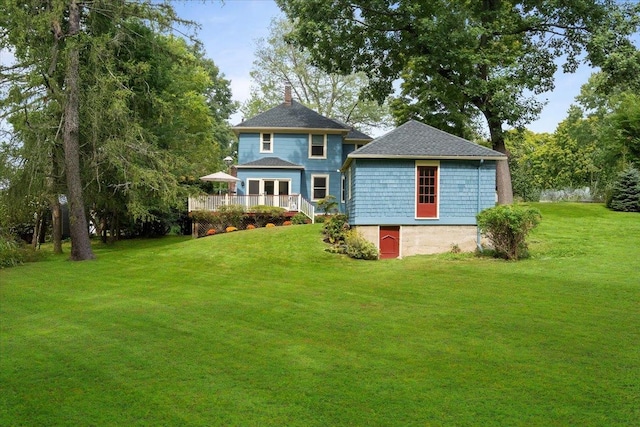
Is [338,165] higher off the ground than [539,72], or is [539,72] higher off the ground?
[539,72]

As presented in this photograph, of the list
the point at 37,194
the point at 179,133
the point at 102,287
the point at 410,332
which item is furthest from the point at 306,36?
the point at 410,332

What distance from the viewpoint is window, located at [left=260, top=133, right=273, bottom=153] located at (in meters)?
32.2

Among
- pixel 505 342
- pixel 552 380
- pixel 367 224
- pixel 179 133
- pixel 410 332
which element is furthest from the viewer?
pixel 179 133

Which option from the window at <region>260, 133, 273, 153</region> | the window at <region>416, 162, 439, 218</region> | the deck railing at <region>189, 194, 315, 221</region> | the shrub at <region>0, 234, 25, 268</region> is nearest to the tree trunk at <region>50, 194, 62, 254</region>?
the shrub at <region>0, 234, 25, 268</region>

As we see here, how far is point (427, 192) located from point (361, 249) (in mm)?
3420

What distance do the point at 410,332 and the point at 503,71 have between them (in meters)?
19.2

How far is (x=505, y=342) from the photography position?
7438 millimetres

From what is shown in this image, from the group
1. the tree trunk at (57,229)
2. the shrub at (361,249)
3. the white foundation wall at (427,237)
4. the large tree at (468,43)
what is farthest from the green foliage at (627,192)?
the tree trunk at (57,229)

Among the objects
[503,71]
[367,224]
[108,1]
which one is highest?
[108,1]

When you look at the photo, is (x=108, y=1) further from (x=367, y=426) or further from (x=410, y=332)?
(x=367, y=426)

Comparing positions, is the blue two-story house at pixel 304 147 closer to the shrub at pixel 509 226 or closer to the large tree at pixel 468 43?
the large tree at pixel 468 43

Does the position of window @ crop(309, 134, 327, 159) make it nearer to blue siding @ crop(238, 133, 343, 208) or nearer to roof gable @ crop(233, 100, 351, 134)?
blue siding @ crop(238, 133, 343, 208)

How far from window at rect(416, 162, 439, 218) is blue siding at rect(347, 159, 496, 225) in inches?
6.9

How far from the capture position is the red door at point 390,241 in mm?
19078
